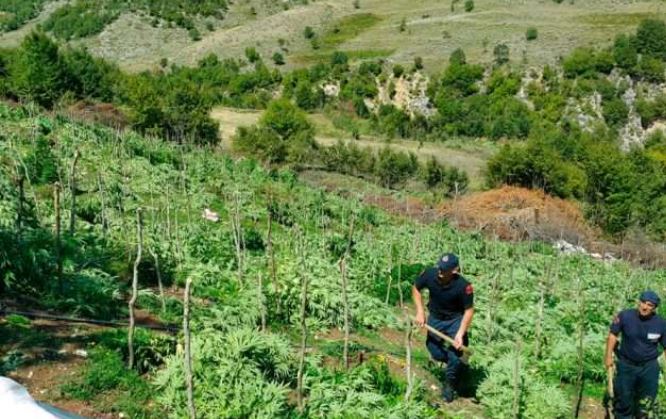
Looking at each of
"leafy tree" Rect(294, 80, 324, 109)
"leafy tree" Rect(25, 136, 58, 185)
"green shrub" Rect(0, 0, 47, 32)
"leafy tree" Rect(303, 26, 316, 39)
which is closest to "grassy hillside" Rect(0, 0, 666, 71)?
"leafy tree" Rect(303, 26, 316, 39)

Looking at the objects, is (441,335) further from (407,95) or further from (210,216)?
(407,95)

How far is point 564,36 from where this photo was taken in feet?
233

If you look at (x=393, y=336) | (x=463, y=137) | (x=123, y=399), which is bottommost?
(x=463, y=137)

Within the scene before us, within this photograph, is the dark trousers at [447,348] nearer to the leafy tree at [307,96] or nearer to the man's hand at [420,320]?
the man's hand at [420,320]

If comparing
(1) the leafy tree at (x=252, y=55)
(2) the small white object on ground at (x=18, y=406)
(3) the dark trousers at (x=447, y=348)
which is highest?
(2) the small white object on ground at (x=18, y=406)

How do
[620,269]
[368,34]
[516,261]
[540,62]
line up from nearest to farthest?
[516,261] → [620,269] → [540,62] → [368,34]

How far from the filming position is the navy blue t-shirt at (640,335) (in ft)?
19.8

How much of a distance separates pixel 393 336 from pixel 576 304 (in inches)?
153

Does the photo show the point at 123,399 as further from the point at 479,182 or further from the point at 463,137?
the point at 463,137

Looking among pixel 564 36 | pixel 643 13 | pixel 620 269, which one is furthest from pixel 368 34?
pixel 620 269

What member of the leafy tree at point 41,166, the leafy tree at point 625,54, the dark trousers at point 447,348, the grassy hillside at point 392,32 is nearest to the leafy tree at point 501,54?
the grassy hillside at point 392,32

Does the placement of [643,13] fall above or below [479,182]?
above

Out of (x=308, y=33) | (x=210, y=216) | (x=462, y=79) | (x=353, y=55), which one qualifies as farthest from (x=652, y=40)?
(x=210, y=216)

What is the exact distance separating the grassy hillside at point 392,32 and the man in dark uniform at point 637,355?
63.2 metres
